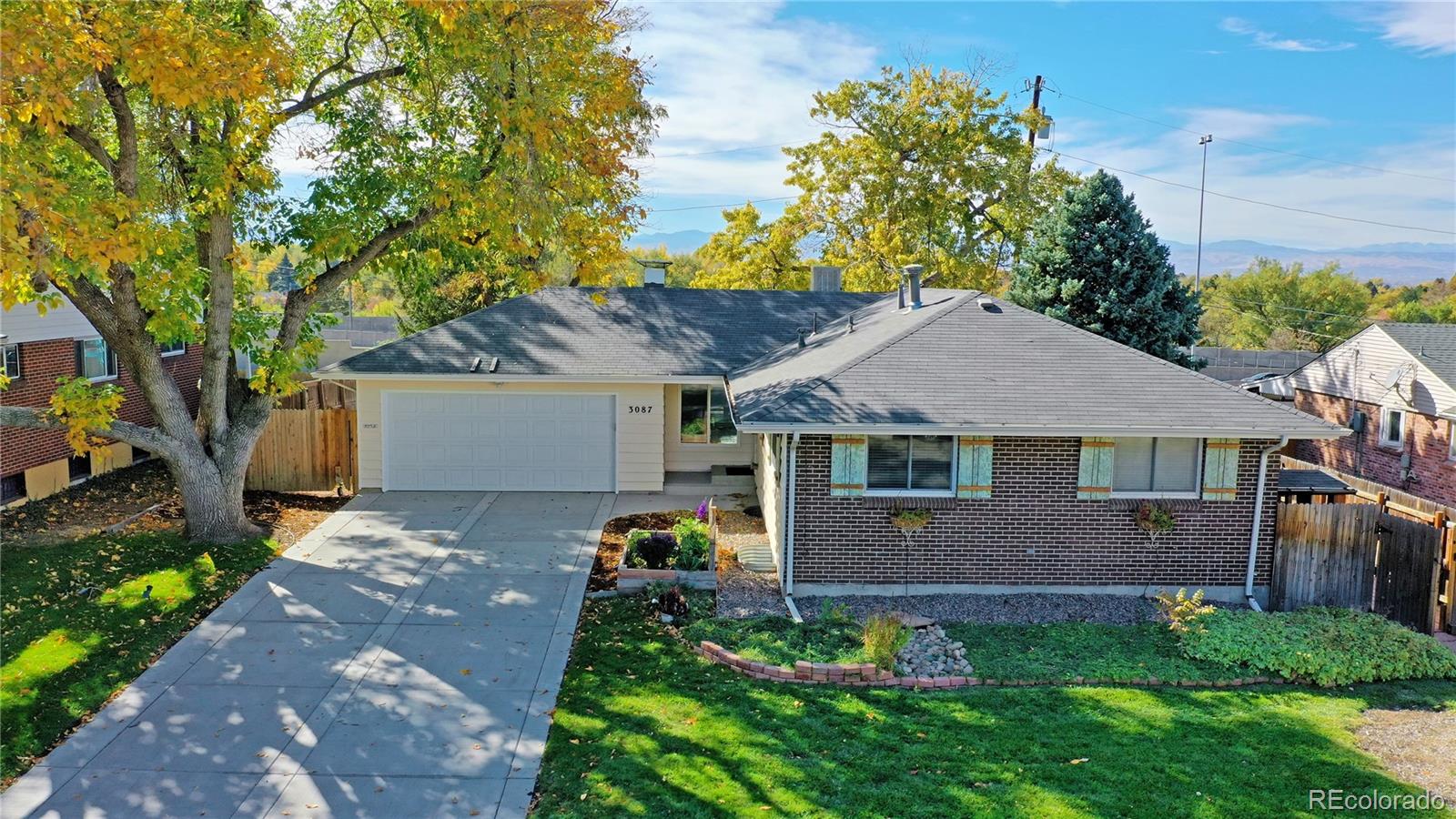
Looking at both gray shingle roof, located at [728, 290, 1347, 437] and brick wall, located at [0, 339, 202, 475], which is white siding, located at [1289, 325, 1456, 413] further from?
brick wall, located at [0, 339, 202, 475]

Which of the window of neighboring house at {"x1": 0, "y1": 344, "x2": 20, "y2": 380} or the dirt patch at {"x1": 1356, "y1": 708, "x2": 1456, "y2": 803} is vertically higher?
the window of neighboring house at {"x1": 0, "y1": 344, "x2": 20, "y2": 380}

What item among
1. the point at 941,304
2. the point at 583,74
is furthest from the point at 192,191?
the point at 941,304

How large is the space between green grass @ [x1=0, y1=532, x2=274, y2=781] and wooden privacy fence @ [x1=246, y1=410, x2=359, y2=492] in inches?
142

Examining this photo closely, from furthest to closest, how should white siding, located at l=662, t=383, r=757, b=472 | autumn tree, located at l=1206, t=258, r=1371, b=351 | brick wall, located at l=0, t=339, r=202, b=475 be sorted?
1. autumn tree, located at l=1206, t=258, r=1371, b=351
2. white siding, located at l=662, t=383, r=757, b=472
3. brick wall, located at l=0, t=339, r=202, b=475

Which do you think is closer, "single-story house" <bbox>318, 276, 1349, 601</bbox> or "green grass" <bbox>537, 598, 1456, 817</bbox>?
"green grass" <bbox>537, 598, 1456, 817</bbox>

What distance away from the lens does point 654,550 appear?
12453 millimetres

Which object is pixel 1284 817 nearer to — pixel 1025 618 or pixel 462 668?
pixel 1025 618

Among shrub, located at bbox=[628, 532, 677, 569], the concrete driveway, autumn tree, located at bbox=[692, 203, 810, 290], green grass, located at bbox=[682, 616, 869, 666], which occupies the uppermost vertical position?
autumn tree, located at bbox=[692, 203, 810, 290]

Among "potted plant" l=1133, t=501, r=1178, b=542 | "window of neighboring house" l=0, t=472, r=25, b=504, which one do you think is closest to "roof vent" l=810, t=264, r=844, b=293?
"potted plant" l=1133, t=501, r=1178, b=542

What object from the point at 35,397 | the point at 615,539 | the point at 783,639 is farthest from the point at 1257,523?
the point at 35,397

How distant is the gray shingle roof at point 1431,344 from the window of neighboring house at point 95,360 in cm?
2853

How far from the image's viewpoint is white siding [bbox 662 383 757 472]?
58.7ft

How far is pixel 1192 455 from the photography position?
1188 cm

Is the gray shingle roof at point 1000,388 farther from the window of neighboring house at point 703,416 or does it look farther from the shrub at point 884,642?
the window of neighboring house at point 703,416
